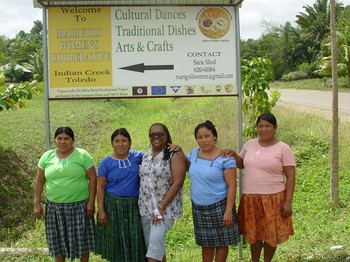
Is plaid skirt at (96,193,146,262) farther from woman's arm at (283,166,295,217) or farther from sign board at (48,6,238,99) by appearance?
woman's arm at (283,166,295,217)

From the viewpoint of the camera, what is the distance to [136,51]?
4.03m

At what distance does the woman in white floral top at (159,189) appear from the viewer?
3502 millimetres

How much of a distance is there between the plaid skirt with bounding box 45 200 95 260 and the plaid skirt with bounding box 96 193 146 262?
203 millimetres

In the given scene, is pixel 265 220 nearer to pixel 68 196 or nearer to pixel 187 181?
pixel 68 196

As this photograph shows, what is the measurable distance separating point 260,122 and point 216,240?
1.02 m

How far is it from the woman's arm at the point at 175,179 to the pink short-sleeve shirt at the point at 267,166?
0.56 metres

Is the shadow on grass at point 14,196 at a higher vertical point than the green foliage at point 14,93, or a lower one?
lower

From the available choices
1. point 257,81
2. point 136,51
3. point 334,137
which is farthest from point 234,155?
point 257,81

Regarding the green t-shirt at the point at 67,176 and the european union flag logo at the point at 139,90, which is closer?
the green t-shirt at the point at 67,176

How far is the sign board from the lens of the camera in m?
3.99

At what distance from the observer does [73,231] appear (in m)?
3.68

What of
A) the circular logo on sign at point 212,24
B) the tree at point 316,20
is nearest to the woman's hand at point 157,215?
the circular logo on sign at point 212,24

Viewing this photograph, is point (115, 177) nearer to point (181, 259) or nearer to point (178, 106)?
point (181, 259)

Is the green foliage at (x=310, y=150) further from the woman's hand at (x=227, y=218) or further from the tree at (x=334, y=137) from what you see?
the woman's hand at (x=227, y=218)
